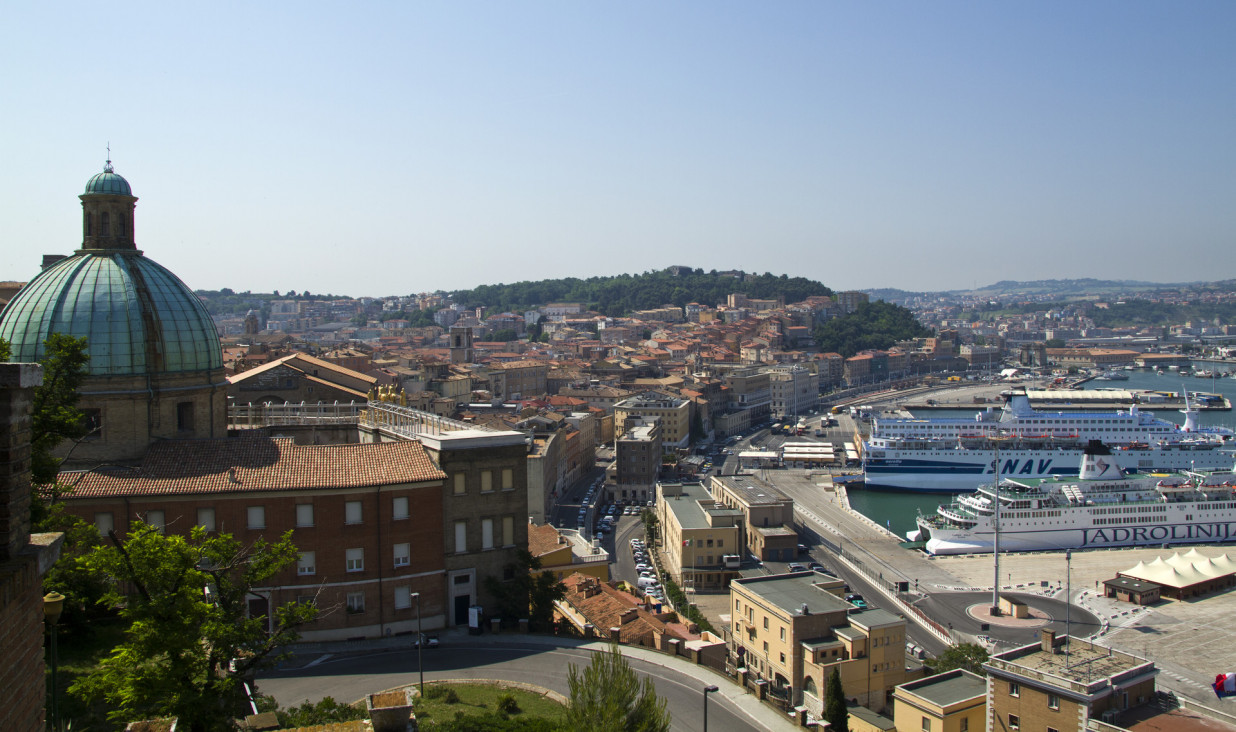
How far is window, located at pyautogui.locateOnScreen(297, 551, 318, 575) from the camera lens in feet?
45.6

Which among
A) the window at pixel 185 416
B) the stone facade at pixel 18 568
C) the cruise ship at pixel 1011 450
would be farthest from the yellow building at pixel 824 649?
the cruise ship at pixel 1011 450

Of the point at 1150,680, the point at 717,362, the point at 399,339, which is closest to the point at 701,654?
the point at 1150,680

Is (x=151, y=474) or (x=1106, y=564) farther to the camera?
(x=1106, y=564)

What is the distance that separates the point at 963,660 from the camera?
1959 cm

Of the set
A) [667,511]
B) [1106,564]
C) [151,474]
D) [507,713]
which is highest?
[151,474]

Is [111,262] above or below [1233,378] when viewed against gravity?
above

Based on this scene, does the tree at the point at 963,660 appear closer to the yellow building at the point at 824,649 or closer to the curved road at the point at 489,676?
the yellow building at the point at 824,649

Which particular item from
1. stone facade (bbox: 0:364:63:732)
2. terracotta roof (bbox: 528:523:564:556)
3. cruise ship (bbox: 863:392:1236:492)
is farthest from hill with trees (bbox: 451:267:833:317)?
stone facade (bbox: 0:364:63:732)

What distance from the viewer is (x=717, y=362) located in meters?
90.9

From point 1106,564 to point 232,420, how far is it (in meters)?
30.4

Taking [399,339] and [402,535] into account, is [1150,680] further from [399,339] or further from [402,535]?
[399,339]

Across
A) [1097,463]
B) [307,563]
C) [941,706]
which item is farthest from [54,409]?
[1097,463]

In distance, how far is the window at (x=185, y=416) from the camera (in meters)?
15.5

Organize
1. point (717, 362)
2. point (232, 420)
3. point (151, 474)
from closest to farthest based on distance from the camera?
point (151, 474)
point (232, 420)
point (717, 362)
